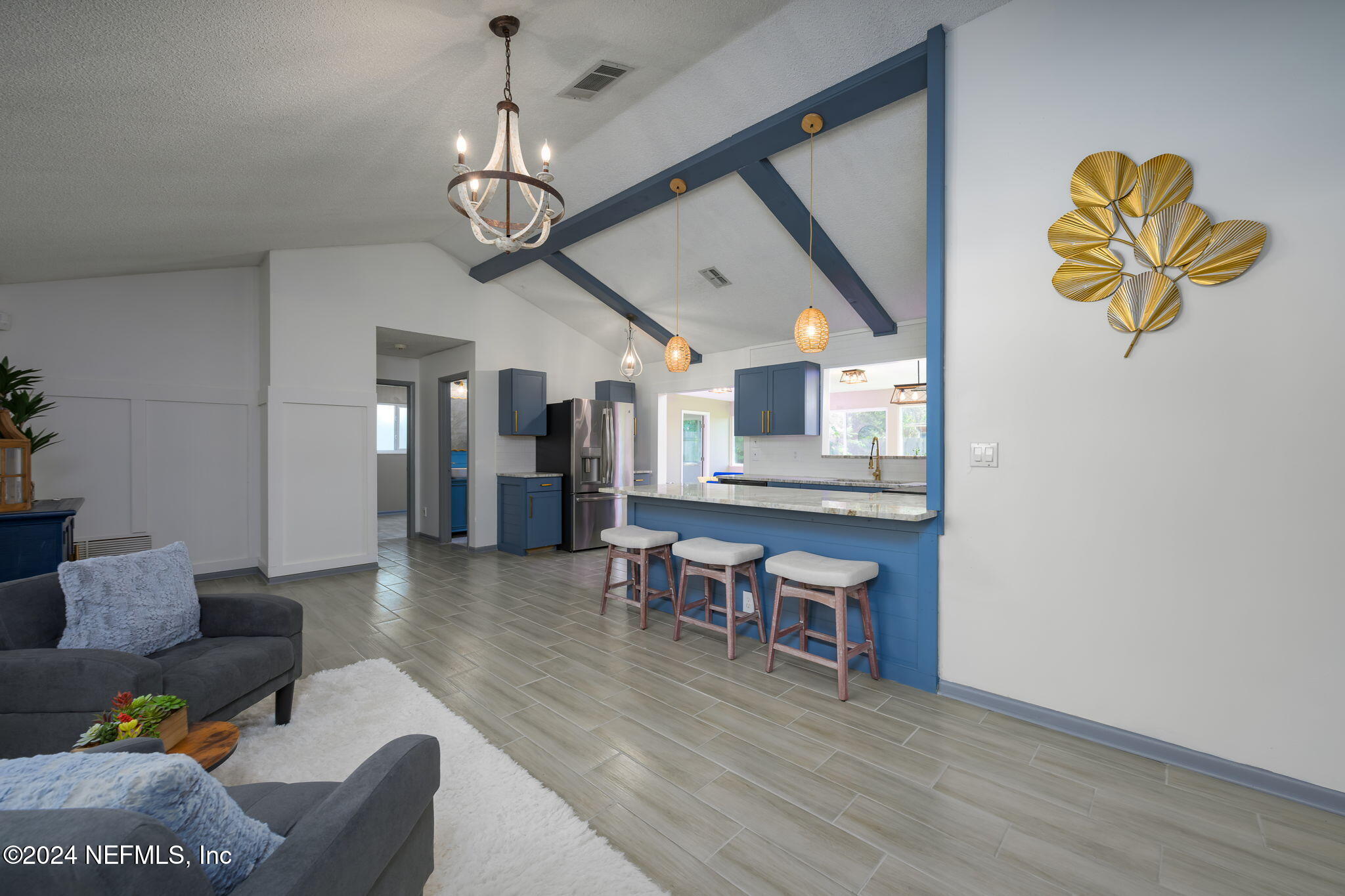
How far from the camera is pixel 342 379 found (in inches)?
208

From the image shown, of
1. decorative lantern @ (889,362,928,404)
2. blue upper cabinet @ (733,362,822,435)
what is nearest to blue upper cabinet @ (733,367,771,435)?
blue upper cabinet @ (733,362,822,435)

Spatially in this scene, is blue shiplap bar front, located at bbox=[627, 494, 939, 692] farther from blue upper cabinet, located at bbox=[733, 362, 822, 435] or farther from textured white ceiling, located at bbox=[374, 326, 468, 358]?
textured white ceiling, located at bbox=[374, 326, 468, 358]

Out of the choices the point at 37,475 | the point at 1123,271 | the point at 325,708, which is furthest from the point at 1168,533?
the point at 37,475

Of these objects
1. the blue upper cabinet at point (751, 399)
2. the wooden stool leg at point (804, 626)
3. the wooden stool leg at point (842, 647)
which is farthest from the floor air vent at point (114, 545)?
the blue upper cabinet at point (751, 399)

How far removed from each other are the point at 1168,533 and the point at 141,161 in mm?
5021

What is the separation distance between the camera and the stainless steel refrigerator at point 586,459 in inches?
255

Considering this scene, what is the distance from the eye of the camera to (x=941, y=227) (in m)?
2.79

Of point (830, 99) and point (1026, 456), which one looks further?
point (830, 99)

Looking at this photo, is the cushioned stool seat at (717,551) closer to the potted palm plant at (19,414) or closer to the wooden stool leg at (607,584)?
the wooden stool leg at (607,584)

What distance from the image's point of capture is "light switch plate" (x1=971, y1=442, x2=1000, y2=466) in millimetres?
2658

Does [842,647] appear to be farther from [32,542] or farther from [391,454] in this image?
[391,454]

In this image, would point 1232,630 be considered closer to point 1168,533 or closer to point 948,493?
point 1168,533

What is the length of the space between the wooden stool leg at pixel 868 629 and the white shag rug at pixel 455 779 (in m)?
1.71

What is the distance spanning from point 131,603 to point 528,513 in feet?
13.4
